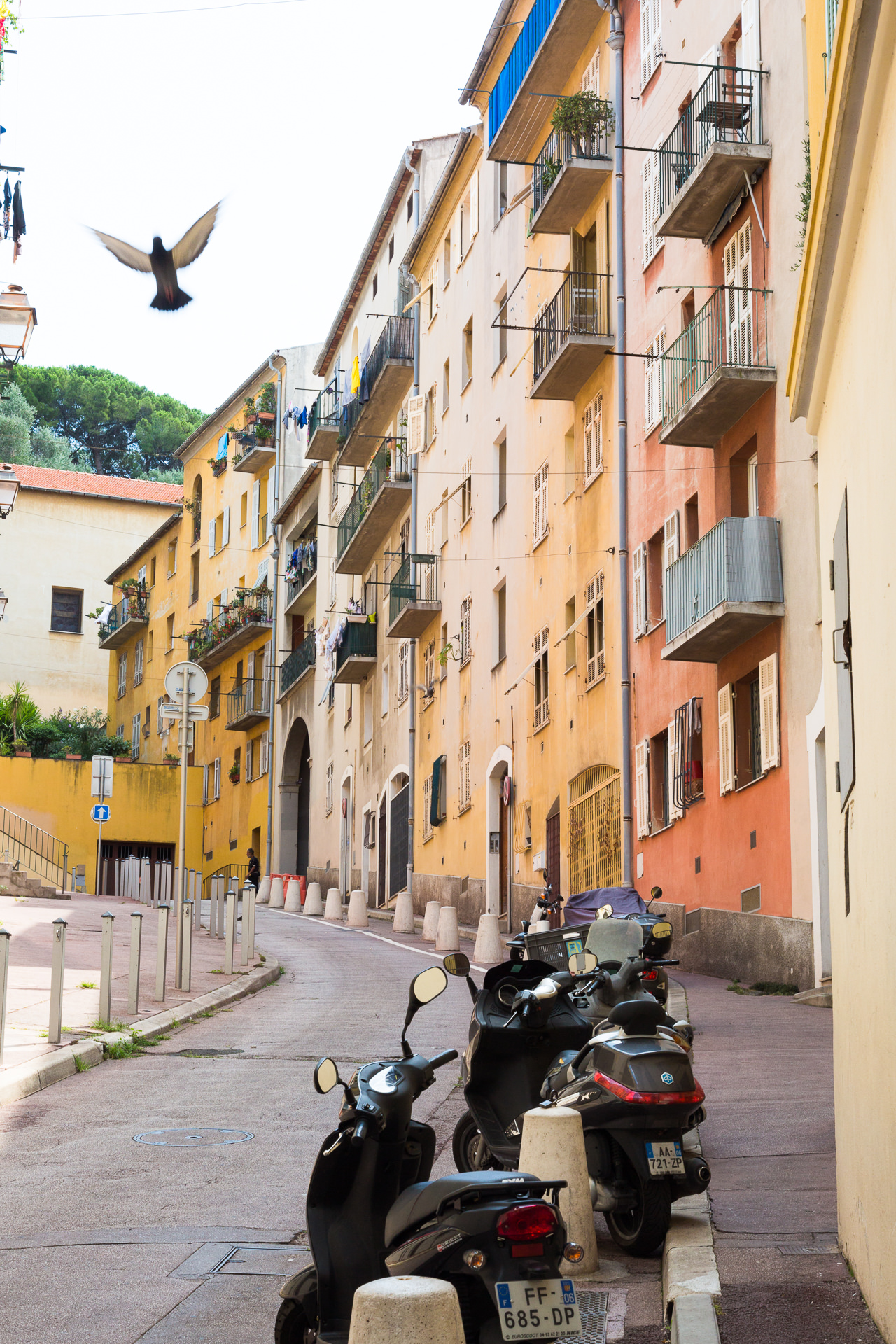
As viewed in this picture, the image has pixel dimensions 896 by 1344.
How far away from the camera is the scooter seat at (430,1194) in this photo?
178 inches

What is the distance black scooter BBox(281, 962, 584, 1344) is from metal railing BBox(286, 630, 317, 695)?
45189 mm

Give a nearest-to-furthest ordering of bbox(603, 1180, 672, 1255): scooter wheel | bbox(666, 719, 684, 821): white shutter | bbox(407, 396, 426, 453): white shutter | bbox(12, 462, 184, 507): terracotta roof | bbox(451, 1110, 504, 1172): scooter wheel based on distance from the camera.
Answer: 1. bbox(603, 1180, 672, 1255): scooter wheel
2. bbox(451, 1110, 504, 1172): scooter wheel
3. bbox(666, 719, 684, 821): white shutter
4. bbox(407, 396, 426, 453): white shutter
5. bbox(12, 462, 184, 507): terracotta roof

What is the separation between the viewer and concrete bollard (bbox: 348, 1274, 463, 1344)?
3.69 metres

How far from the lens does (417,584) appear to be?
38.7 meters

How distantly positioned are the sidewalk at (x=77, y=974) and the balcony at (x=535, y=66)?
51.0ft

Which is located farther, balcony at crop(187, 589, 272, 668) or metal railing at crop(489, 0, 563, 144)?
balcony at crop(187, 589, 272, 668)

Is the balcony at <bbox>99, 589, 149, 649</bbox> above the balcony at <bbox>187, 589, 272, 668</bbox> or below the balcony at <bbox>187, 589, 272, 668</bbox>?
above

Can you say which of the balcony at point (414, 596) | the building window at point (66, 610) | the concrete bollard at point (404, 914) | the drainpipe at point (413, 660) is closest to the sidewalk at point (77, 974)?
the concrete bollard at point (404, 914)

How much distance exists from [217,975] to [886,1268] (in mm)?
15086

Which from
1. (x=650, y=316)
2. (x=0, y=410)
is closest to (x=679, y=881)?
(x=650, y=316)

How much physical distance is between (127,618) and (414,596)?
100ft

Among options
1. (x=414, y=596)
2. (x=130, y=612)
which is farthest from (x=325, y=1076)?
(x=130, y=612)

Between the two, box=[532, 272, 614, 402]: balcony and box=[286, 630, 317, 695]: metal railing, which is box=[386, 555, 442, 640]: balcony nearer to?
box=[532, 272, 614, 402]: balcony

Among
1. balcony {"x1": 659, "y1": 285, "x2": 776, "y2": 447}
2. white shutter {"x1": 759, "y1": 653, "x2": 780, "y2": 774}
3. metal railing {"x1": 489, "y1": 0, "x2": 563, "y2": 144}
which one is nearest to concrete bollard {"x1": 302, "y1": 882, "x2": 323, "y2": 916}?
metal railing {"x1": 489, "y1": 0, "x2": 563, "y2": 144}
